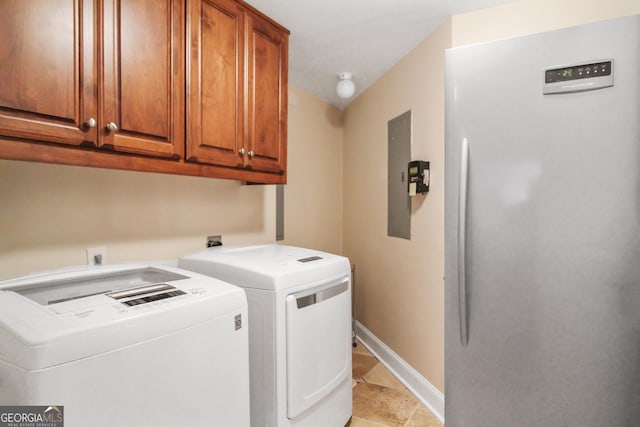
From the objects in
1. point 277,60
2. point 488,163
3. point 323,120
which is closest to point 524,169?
point 488,163

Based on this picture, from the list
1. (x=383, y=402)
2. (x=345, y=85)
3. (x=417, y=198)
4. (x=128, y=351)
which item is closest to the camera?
(x=128, y=351)

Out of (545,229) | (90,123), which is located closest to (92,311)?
(90,123)

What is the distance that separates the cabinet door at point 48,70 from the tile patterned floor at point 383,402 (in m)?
2.07

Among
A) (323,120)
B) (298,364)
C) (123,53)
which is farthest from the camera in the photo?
(323,120)

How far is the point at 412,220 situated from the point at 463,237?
102 centimetres

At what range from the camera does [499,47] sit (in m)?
1.22

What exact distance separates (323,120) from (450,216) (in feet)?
7.06

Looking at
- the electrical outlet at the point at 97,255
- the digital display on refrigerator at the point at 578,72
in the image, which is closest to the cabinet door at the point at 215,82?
the electrical outlet at the point at 97,255

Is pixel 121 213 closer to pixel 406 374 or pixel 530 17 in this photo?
pixel 406 374

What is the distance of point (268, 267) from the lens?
1461 millimetres

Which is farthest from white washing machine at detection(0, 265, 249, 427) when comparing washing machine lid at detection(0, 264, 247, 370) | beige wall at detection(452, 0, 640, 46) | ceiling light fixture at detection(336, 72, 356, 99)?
ceiling light fixture at detection(336, 72, 356, 99)

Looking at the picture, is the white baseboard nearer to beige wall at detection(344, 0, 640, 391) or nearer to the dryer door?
beige wall at detection(344, 0, 640, 391)

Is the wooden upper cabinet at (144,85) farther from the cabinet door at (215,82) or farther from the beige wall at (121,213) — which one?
the beige wall at (121,213)

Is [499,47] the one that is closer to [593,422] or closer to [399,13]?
[399,13]
